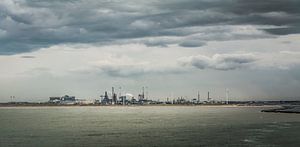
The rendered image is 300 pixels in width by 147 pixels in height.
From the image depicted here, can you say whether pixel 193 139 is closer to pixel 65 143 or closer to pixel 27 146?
pixel 65 143

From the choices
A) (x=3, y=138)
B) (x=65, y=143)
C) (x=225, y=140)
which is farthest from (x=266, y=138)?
(x=3, y=138)

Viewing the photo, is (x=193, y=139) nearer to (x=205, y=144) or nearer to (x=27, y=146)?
(x=205, y=144)

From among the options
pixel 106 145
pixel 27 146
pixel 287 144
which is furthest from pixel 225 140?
pixel 27 146

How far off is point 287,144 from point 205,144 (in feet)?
51.0

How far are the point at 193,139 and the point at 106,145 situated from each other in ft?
66.1

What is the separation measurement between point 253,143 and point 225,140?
7310 millimetres

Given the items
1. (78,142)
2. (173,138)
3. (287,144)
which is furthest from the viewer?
(173,138)

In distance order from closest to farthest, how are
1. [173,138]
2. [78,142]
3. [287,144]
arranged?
1. [287,144]
2. [78,142]
3. [173,138]

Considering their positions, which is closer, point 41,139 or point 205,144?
point 205,144

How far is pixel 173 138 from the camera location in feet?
351

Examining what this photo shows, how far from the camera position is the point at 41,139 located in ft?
355

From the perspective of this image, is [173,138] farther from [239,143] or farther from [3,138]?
[3,138]

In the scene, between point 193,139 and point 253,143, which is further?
point 193,139

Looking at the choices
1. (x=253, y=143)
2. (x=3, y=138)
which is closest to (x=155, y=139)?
(x=253, y=143)
